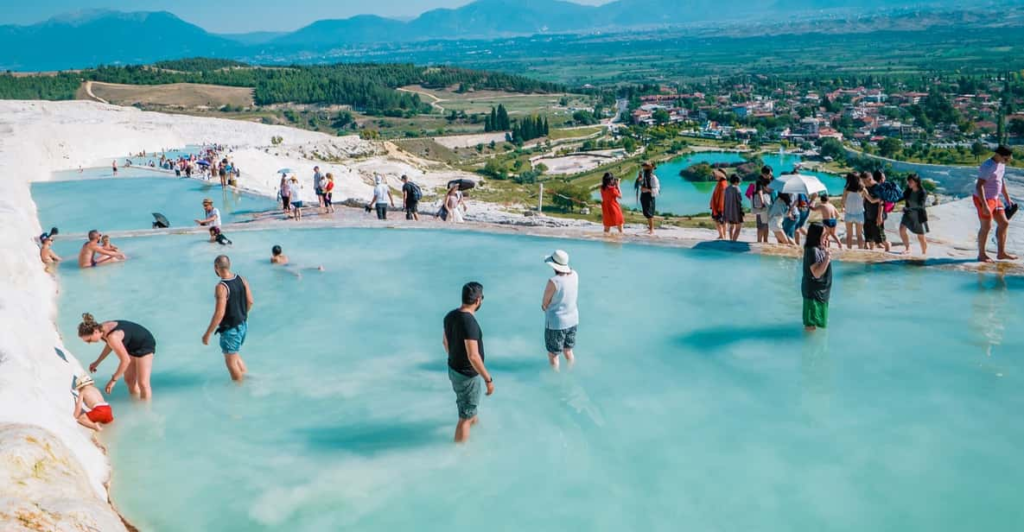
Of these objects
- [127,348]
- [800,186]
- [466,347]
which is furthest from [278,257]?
Result: [800,186]

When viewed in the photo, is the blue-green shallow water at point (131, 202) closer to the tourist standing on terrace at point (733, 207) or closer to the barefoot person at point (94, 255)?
the barefoot person at point (94, 255)

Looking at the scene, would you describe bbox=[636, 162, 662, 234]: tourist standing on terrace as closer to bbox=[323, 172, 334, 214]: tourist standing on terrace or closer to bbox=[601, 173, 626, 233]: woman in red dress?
bbox=[601, 173, 626, 233]: woman in red dress

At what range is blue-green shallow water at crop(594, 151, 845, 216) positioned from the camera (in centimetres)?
7006

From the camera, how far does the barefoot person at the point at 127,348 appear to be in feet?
24.1

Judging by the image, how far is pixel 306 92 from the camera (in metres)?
Result: 142

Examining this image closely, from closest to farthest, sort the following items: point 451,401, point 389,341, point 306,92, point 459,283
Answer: point 451,401 < point 389,341 < point 459,283 < point 306,92

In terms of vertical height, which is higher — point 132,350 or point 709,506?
point 132,350

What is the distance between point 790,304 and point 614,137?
116 m

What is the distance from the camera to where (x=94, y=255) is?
13.1 meters

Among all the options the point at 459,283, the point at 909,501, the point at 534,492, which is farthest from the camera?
the point at 459,283

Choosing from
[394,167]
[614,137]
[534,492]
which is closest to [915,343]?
[534,492]

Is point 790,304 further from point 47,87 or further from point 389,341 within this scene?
point 47,87

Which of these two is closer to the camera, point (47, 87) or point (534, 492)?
point (534, 492)

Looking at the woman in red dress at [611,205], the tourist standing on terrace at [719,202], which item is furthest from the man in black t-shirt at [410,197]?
the tourist standing on terrace at [719,202]
